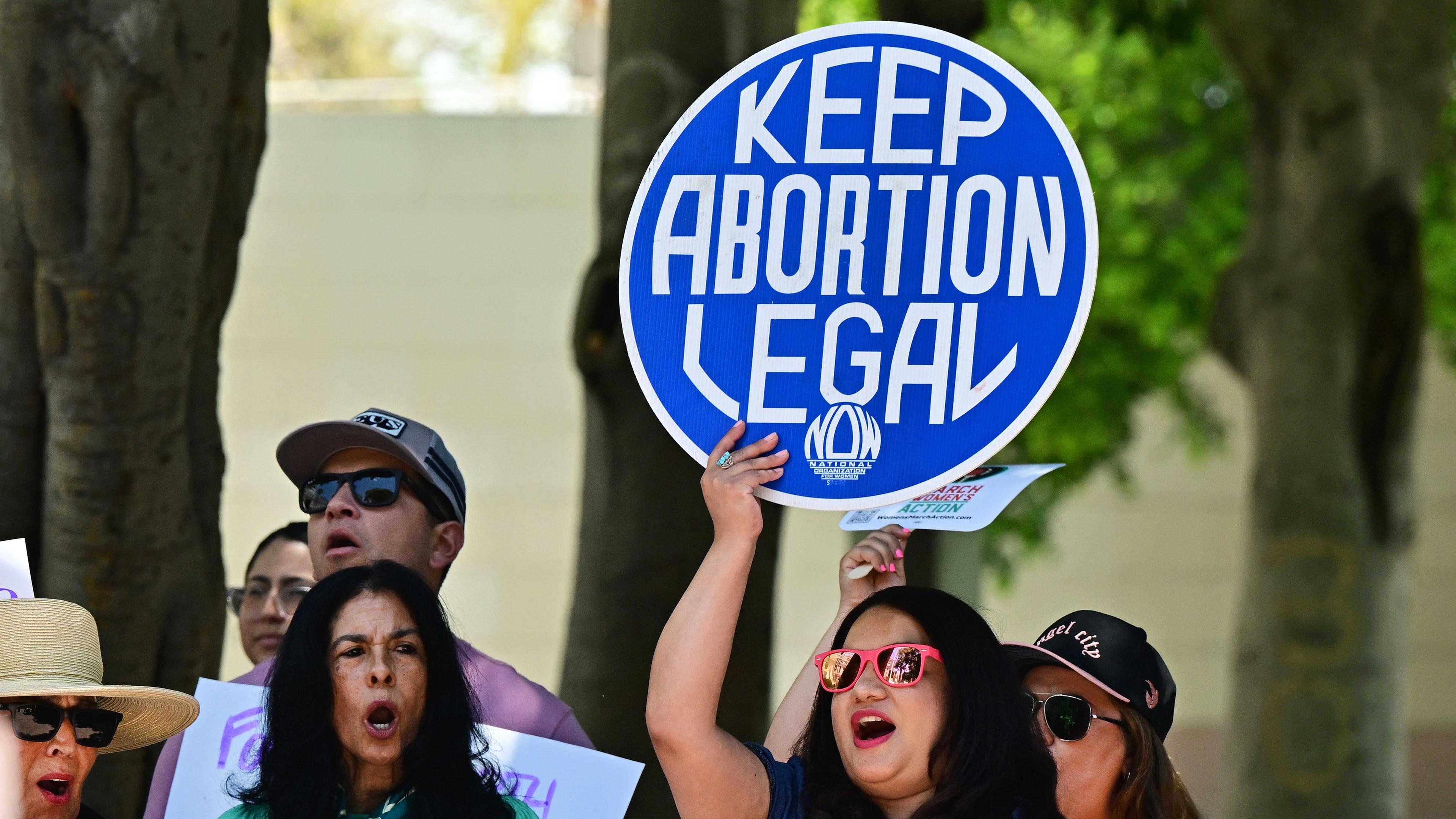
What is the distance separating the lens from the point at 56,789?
102 inches

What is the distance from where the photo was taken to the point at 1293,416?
6.96 meters

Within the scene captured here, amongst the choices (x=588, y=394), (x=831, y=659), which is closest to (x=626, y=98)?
(x=588, y=394)

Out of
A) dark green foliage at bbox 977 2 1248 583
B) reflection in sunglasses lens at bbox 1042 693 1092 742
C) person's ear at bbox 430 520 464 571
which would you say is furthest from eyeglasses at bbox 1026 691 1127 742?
dark green foliage at bbox 977 2 1248 583

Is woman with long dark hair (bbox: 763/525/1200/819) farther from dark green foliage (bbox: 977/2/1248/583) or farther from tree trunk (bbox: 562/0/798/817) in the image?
dark green foliage (bbox: 977/2/1248/583)

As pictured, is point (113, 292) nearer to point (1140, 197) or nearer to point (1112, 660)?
point (1112, 660)

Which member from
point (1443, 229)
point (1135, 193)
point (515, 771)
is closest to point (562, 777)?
point (515, 771)

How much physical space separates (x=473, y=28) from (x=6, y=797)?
74.9ft

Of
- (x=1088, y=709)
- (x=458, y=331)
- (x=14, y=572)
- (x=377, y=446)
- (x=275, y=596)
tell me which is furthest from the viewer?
(x=458, y=331)

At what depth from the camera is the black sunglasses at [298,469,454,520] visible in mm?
3201

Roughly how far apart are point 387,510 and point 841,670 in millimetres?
1065

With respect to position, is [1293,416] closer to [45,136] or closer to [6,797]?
[45,136]

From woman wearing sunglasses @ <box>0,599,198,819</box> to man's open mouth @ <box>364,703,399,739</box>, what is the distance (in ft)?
1.20

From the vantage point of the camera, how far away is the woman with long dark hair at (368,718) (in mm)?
2611

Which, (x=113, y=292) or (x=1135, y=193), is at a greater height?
(x=1135, y=193)
